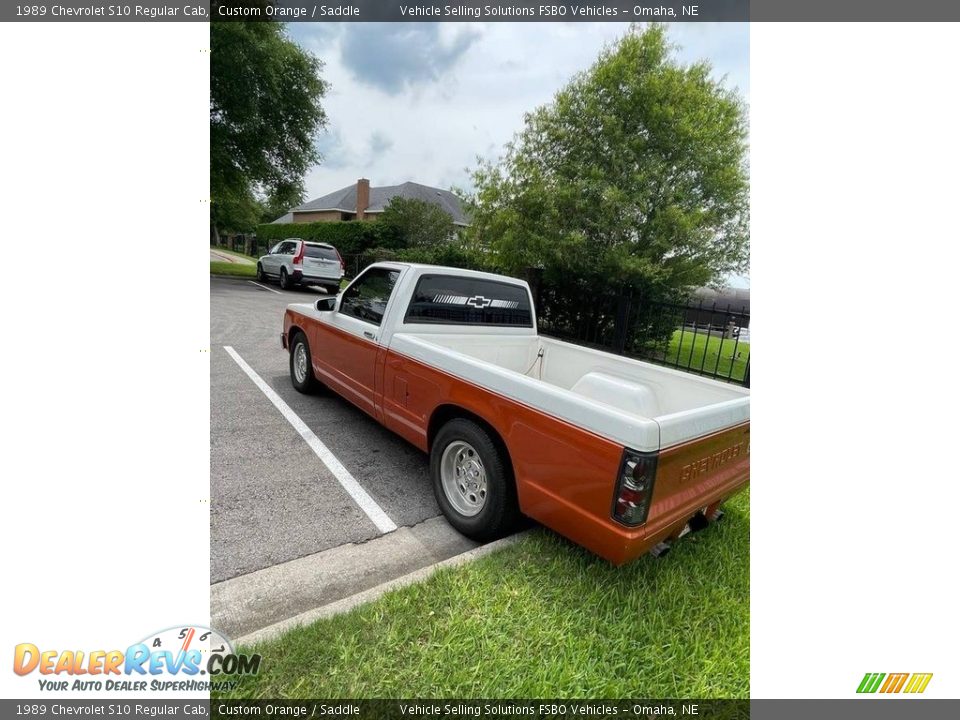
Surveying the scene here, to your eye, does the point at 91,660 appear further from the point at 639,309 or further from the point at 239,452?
the point at 639,309

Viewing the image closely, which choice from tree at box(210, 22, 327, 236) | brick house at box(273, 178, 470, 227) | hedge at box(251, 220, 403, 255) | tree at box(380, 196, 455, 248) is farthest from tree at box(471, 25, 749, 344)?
→ brick house at box(273, 178, 470, 227)

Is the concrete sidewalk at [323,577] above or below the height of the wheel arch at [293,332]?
below

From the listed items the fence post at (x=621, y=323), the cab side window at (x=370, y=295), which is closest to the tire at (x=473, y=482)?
the cab side window at (x=370, y=295)

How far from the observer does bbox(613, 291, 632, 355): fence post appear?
9023mm

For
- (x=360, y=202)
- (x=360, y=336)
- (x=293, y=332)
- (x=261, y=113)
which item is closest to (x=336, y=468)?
(x=360, y=336)

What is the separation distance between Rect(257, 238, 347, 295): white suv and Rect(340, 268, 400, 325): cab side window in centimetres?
1239

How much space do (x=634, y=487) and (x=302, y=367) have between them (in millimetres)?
4441

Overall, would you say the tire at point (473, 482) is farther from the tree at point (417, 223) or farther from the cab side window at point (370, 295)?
the tree at point (417, 223)

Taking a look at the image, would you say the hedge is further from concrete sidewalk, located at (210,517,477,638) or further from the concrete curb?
the concrete curb

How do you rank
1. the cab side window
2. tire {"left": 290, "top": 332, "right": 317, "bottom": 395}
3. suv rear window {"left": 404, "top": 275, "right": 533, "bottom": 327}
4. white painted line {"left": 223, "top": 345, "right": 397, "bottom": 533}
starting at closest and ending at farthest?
white painted line {"left": 223, "top": 345, "right": 397, "bottom": 533}
suv rear window {"left": 404, "top": 275, "right": 533, "bottom": 327}
the cab side window
tire {"left": 290, "top": 332, "right": 317, "bottom": 395}

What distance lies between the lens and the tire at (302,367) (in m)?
5.30

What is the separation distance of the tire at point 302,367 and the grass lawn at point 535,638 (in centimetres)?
348

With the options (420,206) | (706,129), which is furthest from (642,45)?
(420,206)

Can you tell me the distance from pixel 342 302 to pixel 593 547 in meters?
3.40
